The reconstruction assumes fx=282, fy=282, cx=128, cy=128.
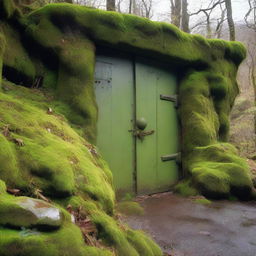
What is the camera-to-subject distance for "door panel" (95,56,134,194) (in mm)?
5453

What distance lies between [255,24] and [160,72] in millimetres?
11331

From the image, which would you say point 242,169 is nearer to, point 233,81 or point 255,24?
point 233,81

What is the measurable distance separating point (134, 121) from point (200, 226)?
264 centimetres

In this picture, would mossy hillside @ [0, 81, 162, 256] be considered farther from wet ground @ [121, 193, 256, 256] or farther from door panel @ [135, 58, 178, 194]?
door panel @ [135, 58, 178, 194]

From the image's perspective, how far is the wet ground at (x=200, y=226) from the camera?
3.22m

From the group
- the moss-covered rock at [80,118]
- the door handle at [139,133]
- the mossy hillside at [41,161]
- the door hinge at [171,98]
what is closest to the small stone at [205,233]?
the moss-covered rock at [80,118]

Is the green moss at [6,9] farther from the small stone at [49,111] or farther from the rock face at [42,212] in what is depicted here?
the rock face at [42,212]

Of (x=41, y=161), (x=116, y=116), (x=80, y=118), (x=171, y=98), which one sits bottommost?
(x=41, y=161)

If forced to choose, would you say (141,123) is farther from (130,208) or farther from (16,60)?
(16,60)

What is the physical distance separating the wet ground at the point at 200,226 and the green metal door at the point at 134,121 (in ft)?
2.42

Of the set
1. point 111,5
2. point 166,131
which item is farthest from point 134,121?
point 111,5

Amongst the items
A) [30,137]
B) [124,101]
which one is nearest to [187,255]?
[30,137]

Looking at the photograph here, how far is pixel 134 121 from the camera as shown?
5895 mm

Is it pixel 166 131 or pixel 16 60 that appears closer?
pixel 16 60
